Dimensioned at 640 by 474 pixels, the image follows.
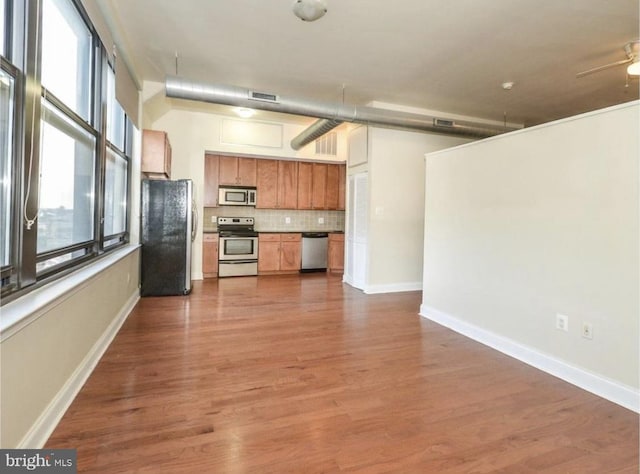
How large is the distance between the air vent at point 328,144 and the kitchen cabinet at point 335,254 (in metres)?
1.63

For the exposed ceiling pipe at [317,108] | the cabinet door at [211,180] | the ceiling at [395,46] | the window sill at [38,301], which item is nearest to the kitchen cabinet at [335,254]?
the cabinet door at [211,180]

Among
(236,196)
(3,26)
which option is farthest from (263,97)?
(236,196)

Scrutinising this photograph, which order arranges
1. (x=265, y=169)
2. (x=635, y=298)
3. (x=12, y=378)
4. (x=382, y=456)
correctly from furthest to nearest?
(x=265, y=169)
(x=635, y=298)
(x=382, y=456)
(x=12, y=378)

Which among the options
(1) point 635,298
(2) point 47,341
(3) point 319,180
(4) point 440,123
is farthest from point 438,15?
(3) point 319,180

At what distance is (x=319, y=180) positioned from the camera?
6.89m

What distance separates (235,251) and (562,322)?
16.2 ft

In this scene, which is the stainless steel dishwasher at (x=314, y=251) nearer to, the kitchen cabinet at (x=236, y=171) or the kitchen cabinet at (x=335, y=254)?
the kitchen cabinet at (x=335, y=254)

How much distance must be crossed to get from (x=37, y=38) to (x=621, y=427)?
12.0 feet

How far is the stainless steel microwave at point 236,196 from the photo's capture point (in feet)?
20.5

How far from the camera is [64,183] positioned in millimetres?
2273

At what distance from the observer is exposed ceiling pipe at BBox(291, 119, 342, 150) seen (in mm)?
4710

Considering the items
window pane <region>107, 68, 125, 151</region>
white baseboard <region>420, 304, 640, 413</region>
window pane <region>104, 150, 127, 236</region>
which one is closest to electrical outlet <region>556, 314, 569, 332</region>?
white baseboard <region>420, 304, 640, 413</region>

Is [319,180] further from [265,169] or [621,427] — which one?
[621,427]

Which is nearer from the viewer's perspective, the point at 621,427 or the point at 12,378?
the point at 12,378
